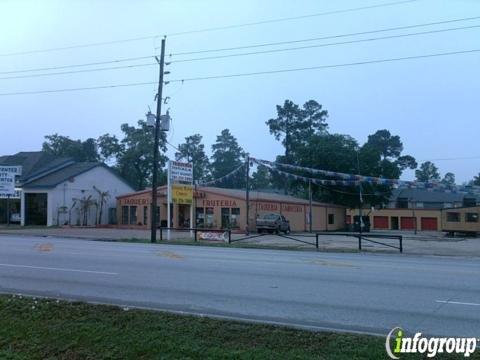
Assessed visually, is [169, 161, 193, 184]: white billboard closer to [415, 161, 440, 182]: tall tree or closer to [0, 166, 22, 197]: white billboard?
[0, 166, 22, 197]: white billboard

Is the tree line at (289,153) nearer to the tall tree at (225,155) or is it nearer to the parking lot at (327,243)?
the tall tree at (225,155)

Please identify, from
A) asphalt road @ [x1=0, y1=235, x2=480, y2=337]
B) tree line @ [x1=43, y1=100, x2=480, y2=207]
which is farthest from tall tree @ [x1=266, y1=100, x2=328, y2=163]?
asphalt road @ [x1=0, y1=235, x2=480, y2=337]

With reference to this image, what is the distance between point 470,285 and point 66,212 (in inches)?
1699

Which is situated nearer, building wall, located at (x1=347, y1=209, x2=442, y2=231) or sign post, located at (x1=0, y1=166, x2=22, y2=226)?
sign post, located at (x1=0, y1=166, x2=22, y2=226)

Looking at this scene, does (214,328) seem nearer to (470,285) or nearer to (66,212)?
(470,285)

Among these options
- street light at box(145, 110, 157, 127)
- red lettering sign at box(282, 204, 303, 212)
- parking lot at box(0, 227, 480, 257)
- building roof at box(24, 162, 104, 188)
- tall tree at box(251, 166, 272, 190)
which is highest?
tall tree at box(251, 166, 272, 190)

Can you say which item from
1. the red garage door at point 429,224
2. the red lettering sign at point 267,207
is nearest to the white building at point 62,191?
the red lettering sign at point 267,207

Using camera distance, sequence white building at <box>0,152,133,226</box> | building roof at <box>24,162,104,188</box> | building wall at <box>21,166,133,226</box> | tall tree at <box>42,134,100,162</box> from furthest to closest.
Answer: tall tree at <box>42,134,100,162</box>, building roof at <box>24,162,104,188</box>, white building at <box>0,152,133,226</box>, building wall at <box>21,166,133,226</box>

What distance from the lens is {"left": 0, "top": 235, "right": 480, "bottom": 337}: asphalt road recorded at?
8531 mm

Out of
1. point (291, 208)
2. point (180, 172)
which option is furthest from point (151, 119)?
point (291, 208)

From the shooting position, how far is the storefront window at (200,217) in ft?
161

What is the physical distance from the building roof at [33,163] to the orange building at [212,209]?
710 cm

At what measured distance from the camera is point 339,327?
784 cm

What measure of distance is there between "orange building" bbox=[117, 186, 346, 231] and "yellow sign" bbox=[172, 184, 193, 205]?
13.0 meters
